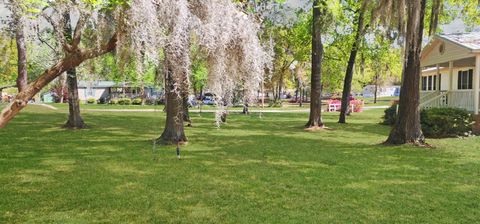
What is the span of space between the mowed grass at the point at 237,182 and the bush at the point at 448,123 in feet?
9.34

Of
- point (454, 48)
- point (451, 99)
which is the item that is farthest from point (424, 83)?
point (454, 48)

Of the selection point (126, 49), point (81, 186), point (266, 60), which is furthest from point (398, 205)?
point (81, 186)

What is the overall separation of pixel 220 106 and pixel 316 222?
9.48 ft

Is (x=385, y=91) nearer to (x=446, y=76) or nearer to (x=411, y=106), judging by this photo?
(x=446, y=76)

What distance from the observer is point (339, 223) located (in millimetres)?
6992

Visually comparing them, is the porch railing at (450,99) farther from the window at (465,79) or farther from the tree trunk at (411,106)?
the tree trunk at (411,106)

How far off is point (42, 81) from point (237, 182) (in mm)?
6102

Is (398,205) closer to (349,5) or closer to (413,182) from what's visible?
(413,182)

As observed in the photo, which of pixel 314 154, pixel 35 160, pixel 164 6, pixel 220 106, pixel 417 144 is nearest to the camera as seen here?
pixel 164 6

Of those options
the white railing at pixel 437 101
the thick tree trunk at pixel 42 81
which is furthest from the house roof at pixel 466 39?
the thick tree trunk at pixel 42 81

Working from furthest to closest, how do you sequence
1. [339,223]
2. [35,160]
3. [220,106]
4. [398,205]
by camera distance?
1. [35,160]
2. [398,205]
3. [339,223]
4. [220,106]

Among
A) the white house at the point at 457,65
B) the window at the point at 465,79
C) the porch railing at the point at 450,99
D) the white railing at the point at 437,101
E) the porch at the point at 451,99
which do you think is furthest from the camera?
the window at the point at 465,79

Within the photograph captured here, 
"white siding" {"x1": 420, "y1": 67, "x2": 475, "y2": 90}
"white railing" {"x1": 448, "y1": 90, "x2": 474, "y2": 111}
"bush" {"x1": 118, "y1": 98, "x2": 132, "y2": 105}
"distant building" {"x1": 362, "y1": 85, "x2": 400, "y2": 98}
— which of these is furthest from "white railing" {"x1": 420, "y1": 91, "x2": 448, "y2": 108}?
"distant building" {"x1": 362, "y1": 85, "x2": 400, "y2": 98}

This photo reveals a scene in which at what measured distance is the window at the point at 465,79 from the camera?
25630mm
